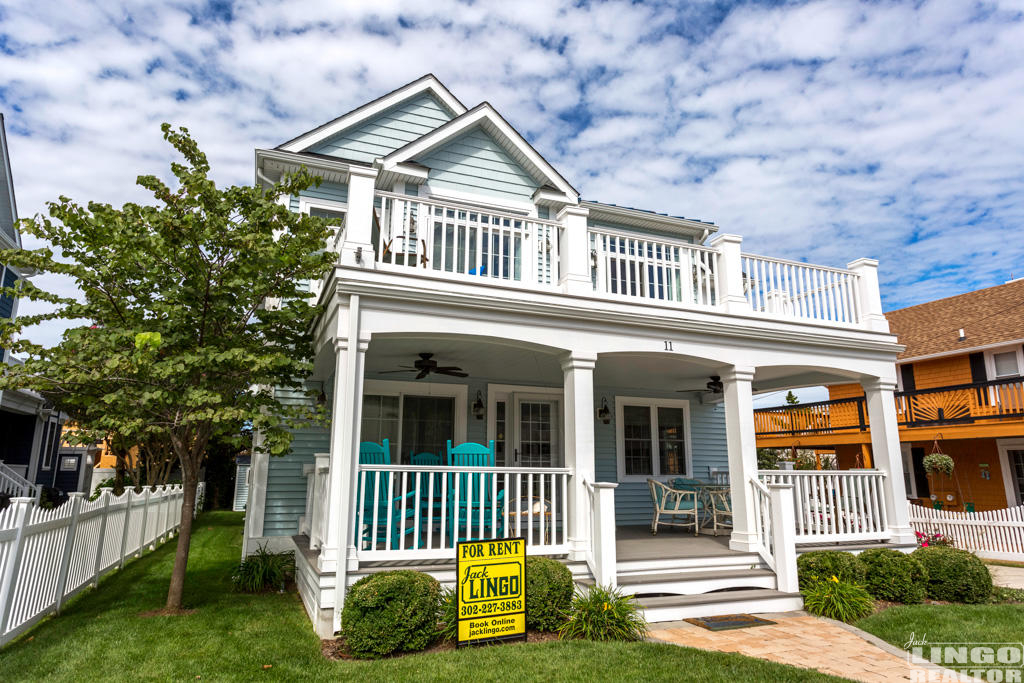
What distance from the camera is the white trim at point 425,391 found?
9422 millimetres

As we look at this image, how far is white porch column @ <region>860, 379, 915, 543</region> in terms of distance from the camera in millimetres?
8195

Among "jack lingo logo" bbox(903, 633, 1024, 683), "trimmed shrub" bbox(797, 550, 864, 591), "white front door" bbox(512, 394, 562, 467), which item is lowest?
"jack lingo logo" bbox(903, 633, 1024, 683)

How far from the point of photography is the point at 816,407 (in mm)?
19188

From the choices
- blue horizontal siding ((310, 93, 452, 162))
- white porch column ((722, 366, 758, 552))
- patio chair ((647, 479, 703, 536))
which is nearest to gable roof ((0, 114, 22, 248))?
blue horizontal siding ((310, 93, 452, 162))

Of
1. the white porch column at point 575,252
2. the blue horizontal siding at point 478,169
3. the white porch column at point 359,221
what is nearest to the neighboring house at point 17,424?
the blue horizontal siding at point 478,169

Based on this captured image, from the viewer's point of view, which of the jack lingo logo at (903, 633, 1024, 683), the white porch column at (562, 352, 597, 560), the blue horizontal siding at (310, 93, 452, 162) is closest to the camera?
the jack lingo logo at (903, 633, 1024, 683)

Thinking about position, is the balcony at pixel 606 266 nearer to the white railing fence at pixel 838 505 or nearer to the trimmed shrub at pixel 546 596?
the white railing fence at pixel 838 505

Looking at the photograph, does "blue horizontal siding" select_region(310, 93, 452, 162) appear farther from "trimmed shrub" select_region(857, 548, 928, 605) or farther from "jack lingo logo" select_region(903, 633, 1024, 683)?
"jack lingo logo" select_region(903, 633, 1024, 683)

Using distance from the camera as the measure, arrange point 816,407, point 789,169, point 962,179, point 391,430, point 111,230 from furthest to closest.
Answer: point 816,407
point 962,179
point 789,169
point 391,430
point 111,230

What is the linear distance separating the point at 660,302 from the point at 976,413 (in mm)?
12200

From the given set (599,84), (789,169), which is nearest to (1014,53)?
(789,169)

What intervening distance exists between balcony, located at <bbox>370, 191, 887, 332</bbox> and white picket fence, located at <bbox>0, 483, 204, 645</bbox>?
13.3 feet

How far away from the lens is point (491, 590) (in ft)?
16.9

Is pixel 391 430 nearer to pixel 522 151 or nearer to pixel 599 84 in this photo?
pixel 522 151
